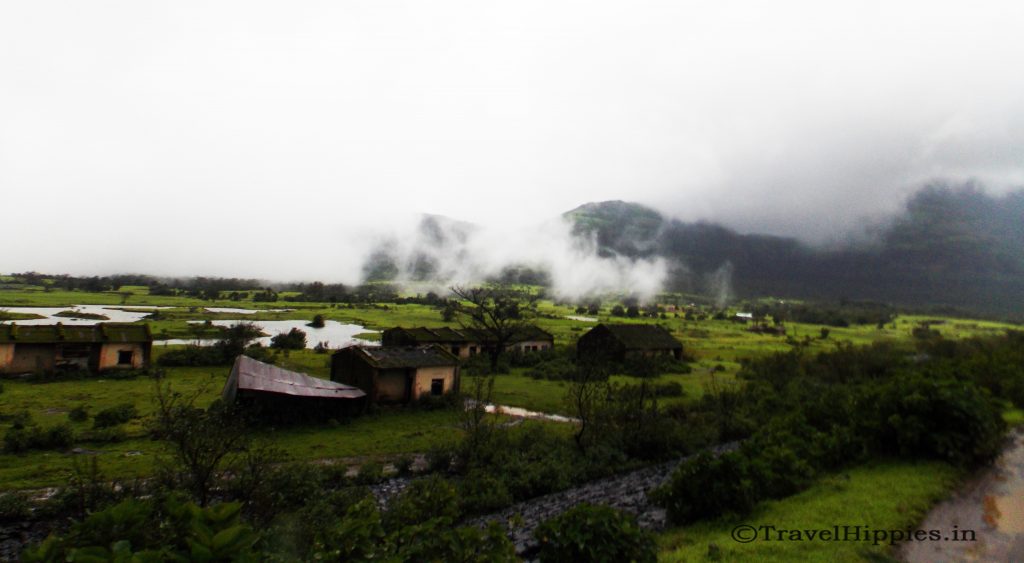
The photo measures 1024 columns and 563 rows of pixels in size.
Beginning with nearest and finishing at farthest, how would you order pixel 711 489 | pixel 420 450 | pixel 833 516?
pixel 833 516, pixel 711 489, pixel 420 450

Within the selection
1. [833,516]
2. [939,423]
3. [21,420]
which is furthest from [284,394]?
[939,423]

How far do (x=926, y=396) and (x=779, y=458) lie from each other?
4580mm

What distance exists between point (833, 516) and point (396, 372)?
26533 millimetres

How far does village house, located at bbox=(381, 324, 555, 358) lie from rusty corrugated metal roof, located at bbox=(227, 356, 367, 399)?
78.7ft

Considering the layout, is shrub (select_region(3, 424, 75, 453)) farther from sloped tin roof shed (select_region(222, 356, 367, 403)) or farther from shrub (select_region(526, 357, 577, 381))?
shrub (select_region(526, 357, 577, 381))

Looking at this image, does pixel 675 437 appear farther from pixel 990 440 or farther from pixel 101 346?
pixel 101 346

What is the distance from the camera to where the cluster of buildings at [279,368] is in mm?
25922

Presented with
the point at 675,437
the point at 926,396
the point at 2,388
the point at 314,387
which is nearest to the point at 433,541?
the point at 926,396

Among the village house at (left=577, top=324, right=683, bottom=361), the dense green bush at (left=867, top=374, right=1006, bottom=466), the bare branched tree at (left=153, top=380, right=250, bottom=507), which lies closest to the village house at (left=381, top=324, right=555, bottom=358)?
the village house at (left=577, top=324, right=683, bottom=361)

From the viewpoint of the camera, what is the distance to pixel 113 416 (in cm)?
2444

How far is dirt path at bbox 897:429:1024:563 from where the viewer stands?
8070mm

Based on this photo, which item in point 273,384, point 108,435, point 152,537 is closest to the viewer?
point 152,537

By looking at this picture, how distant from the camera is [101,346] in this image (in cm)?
3856

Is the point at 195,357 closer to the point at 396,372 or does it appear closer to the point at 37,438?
the point at 37,438
